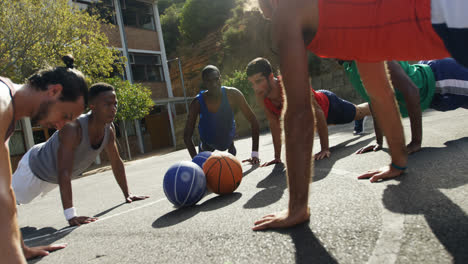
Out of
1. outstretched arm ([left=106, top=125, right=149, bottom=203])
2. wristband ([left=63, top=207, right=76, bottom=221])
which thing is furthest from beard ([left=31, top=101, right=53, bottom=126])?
outstretched arm ([left=106, top=125, right=149, bottom=203])

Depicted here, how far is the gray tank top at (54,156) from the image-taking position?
4258 mm

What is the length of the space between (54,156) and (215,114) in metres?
2.74

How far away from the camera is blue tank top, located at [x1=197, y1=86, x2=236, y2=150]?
6.17m

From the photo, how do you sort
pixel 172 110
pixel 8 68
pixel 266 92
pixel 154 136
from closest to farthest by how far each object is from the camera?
pixel 266 92
pixel 8 68
pixel 154 136
pixel 172 110

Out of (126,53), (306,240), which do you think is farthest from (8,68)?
(306,240)

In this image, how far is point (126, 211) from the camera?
4035 millimetres

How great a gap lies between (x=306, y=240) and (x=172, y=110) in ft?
93.4

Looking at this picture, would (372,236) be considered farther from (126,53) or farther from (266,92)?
(126,53)

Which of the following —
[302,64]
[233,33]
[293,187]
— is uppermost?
[233,33]

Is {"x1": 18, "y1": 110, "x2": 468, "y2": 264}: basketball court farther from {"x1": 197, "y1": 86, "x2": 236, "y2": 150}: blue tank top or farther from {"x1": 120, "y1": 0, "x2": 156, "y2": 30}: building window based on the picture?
{"x1": 120, "y1": 0, "x2": 156, "y2": 30}: building window

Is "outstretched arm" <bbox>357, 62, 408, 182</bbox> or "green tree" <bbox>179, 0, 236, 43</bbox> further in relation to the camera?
"green tree" <bbox>179, 0, 236, 43</bbox>

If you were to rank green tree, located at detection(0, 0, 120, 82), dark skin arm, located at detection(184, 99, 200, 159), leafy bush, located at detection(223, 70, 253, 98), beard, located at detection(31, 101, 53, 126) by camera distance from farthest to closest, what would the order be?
leafy bush, located at detection(223, 70, 253, 98) → green tree, located at detection(0, 0, 120, 82) → dark skin arm, located at detection(184, 99, 200, 159) → beard, located at detection(31, 101, 53, 126)

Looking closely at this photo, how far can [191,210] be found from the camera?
3381mm

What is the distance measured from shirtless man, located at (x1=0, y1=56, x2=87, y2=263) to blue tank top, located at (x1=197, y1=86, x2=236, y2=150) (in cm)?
365
